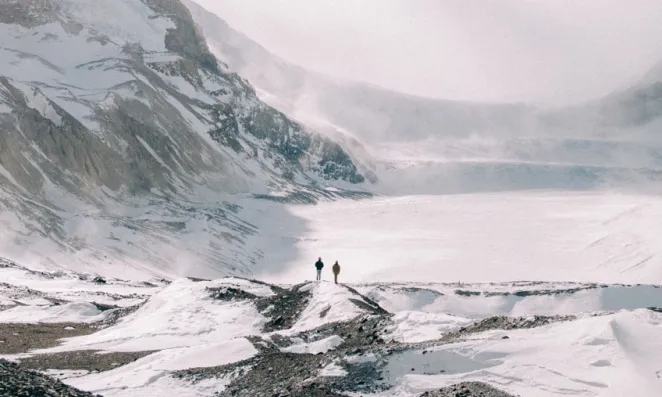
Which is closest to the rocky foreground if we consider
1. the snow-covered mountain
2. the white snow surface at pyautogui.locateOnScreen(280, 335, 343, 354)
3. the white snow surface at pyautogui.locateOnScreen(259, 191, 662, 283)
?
the white snow surface at pyautogui.locateOnScreen(280, 335, 343, 354)

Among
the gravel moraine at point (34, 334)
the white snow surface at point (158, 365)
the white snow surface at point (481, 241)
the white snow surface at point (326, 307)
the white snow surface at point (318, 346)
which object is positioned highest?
the white snow surface at point (481, 241)

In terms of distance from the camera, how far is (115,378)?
23.3 meters

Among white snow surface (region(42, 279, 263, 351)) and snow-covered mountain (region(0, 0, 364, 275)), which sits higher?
snow-covered mountain (region(0, 0, 364, 275))

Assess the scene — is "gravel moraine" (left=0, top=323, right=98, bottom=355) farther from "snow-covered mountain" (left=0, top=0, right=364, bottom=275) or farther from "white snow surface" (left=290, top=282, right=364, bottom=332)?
"snow-covered mountain" (left=0, top=0, right=364, bottom=275)

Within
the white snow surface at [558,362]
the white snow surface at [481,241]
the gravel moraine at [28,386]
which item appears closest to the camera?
the gravel moraine at [28,386]

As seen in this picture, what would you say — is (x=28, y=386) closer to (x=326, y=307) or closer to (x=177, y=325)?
(x=177, y=325)

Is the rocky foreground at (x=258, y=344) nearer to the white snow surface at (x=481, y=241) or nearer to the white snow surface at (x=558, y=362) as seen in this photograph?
the white snow surface at (x=558, y=362)

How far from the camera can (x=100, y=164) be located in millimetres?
146250

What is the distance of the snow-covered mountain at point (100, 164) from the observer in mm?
109938

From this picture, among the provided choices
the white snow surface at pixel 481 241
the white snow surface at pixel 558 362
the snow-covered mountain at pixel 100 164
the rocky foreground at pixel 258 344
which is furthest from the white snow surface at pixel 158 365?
the snow-covered mountain at pixel 100 164

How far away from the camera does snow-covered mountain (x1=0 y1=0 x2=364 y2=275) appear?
361 ft

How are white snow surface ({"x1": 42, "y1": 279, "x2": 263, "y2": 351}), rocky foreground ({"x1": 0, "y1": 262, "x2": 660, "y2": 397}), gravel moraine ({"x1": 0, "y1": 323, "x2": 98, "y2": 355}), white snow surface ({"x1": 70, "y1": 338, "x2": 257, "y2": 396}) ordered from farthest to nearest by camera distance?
white snow surface ({"x1": 42, "y1": 279, "x2": 263, "y2": 351})
gravel moraine ({"x1": 0, "y1": 323, "x2": 98, "y2": 355})
white snow surface ({"x1": 70, "y1": 338, "x2": 257, "y2": 396})
rocky foreground ({"x1": 0, "y1": 262, "x2": 660, "y2": 397})

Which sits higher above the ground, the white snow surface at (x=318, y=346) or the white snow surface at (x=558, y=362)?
the white snow surface at (x=558, y=362)

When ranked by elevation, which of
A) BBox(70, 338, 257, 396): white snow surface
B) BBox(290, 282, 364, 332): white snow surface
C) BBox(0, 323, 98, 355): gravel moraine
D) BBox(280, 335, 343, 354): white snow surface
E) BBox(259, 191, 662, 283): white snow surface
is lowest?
BBox(0, 323, 98, 355): gravel moraine
